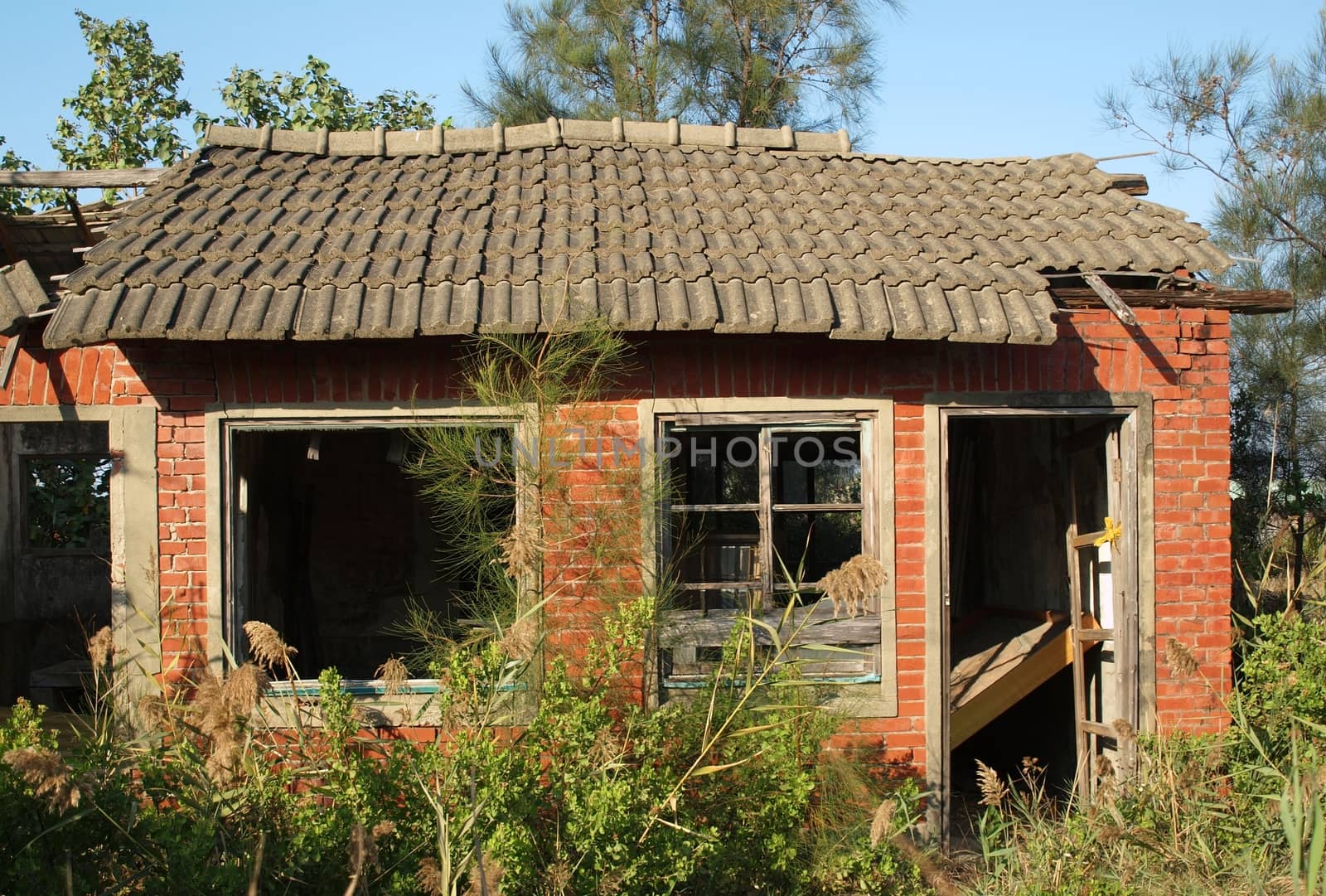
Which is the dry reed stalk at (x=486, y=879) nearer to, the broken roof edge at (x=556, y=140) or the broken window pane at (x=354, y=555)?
the broken roof edge at (x=556, y=140)

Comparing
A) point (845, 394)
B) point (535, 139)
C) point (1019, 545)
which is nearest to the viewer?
point (845, 394)

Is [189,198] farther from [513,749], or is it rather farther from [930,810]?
[930,810]

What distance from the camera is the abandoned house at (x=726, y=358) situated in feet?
18.2

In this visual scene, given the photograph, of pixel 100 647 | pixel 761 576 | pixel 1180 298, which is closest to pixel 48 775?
pixel 100 647

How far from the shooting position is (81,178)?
7.06m

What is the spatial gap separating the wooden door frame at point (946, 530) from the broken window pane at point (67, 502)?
328 inches

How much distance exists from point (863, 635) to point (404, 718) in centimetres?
250

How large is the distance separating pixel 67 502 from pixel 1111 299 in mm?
9911

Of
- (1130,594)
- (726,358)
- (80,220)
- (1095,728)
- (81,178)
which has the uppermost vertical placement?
(81,178)

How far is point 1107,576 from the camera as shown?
6.90m

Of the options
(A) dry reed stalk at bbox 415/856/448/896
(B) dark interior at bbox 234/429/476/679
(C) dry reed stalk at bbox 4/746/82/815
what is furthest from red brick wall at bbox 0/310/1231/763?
(B) dark interior at bbox 234/429/476/679

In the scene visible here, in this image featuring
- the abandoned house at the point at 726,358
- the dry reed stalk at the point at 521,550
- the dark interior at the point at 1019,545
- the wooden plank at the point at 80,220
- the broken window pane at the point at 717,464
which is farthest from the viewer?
the dark interior at the point at 1019,545

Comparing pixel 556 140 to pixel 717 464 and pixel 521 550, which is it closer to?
pixel 717 464

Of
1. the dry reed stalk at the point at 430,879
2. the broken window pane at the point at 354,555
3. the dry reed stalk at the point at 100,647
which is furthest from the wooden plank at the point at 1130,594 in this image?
the broken window pane at the point at 354,555
